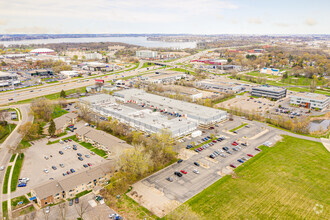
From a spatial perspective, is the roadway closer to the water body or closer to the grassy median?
the grassy median

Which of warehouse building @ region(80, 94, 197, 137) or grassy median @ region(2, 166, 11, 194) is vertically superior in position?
warehouse building @ region(80, 94, 197, 137)

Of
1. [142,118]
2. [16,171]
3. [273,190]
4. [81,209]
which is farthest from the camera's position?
[142,118]

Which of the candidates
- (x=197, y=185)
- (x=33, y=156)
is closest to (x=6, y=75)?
(x=33, y=156)

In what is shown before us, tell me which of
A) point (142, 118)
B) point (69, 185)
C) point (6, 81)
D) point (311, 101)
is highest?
point (6, 81)

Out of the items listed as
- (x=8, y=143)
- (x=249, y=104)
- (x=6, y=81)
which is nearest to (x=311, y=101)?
(x=249, y=104)

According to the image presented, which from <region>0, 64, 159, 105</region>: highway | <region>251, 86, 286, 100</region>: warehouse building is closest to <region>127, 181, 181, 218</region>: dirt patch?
<region>0, 64, 159, 105</region>: highway

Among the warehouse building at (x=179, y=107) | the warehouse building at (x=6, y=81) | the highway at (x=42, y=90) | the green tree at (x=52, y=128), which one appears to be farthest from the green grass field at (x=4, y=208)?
the warehouse building at (x=6, y=81)

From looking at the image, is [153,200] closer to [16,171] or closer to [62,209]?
[62,209]
